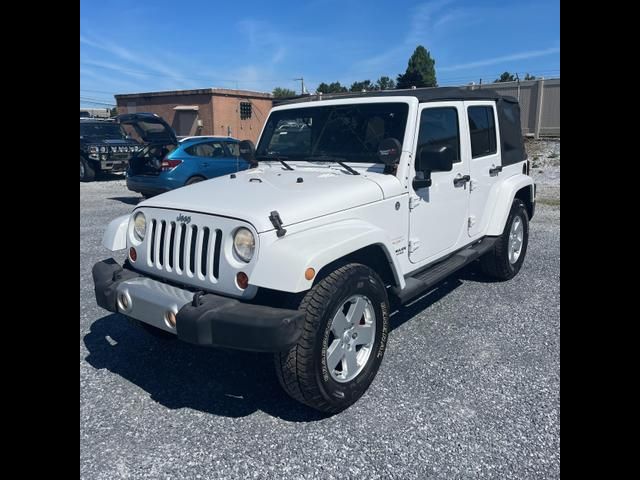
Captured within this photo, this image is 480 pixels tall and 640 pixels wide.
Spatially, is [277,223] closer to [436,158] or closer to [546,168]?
[436,158]

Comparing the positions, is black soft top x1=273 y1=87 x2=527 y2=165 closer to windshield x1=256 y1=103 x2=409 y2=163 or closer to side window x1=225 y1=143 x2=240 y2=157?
windshield x1=256 y1=103 x2=409 y2=163

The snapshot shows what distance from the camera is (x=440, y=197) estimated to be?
4199 millimetres

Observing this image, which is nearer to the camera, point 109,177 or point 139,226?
point 139,226

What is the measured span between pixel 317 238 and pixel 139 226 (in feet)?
4.48

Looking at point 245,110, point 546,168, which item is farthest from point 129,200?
point 245,110

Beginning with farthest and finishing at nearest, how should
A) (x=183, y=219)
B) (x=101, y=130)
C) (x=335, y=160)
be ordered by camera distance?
(x=101, y=130)
(x=335, y=160)
(x=183, y=219)

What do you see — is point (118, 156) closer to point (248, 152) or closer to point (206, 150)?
point (206, 150)

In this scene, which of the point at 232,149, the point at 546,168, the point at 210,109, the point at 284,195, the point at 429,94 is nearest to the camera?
the point at 284,195

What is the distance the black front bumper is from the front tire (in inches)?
6.0

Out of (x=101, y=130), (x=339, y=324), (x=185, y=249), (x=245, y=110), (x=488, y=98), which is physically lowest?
(x=339, y=324)

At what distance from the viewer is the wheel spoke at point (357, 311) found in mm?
3113

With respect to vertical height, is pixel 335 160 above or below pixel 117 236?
above

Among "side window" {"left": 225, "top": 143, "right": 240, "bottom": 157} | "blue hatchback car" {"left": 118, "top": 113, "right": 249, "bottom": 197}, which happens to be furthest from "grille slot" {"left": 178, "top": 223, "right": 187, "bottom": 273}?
"side window" {"left": 225, "top": 143, "right": 240, "bottom": 157}
